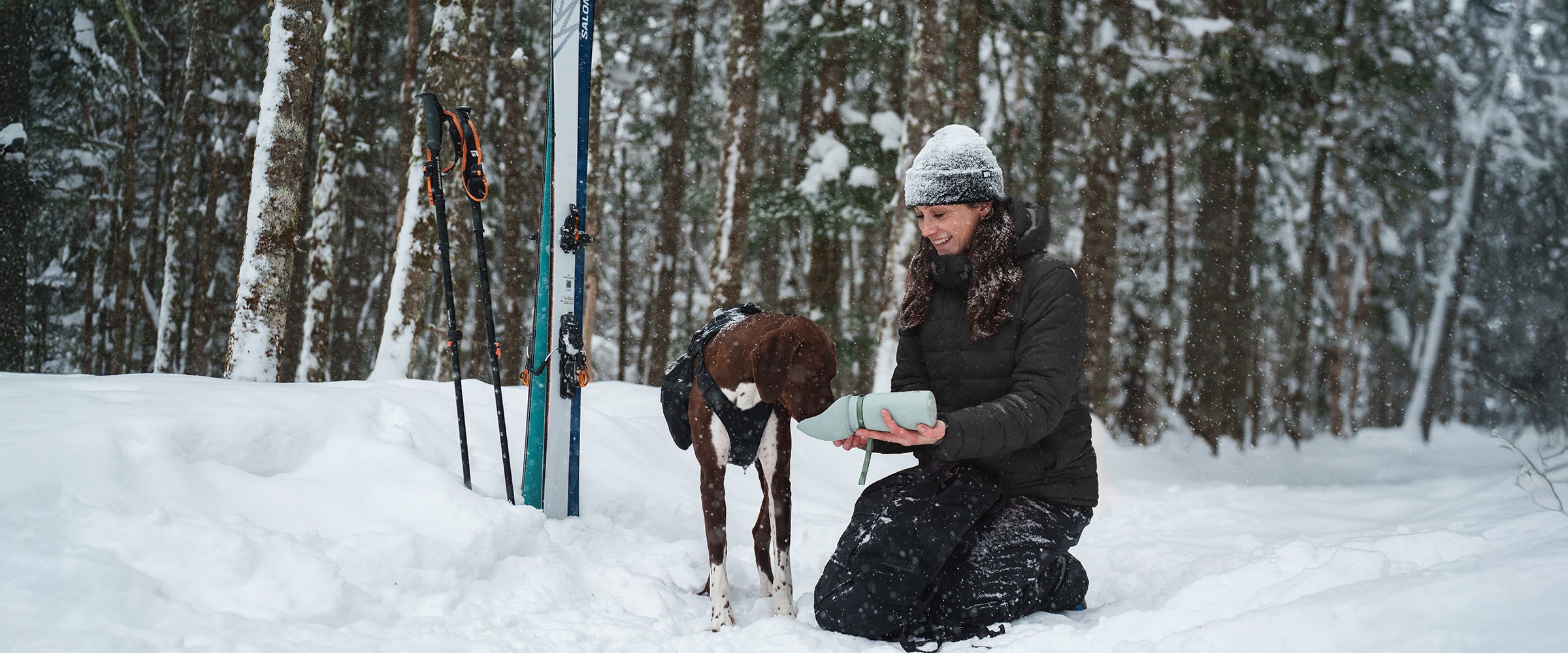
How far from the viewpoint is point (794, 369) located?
3158mm

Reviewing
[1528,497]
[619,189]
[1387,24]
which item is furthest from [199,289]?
[1387,24]

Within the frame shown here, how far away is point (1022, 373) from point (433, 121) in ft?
8.99

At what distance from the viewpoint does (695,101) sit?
663 inches

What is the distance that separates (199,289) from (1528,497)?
51.3ft

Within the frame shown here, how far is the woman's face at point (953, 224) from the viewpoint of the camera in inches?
127

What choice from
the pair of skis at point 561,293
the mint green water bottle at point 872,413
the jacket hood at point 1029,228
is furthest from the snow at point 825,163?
the mint green water bottle at point 872,413

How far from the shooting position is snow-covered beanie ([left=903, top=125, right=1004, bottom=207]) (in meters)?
3.14

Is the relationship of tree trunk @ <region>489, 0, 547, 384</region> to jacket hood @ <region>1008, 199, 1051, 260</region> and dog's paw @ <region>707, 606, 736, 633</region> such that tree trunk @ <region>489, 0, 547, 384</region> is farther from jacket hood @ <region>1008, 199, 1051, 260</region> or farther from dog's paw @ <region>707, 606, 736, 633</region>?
jacket hood @ <region>1008, 199, 1051, 260</region>

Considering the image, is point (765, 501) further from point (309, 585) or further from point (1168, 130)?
point (1168, 130)

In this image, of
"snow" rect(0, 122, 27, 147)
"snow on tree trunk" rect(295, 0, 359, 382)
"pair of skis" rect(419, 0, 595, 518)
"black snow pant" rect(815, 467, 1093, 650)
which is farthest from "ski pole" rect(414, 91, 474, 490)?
"snow" rect(0, 122, 27, 147)

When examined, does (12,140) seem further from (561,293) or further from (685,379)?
(685,379)

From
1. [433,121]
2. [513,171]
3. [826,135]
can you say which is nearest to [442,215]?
[433,121]

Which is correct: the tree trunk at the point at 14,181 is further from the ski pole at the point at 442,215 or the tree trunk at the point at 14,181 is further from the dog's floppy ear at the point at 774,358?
the dog's floppy ear at the point at 774,358

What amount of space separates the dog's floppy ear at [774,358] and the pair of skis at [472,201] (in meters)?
1.25
